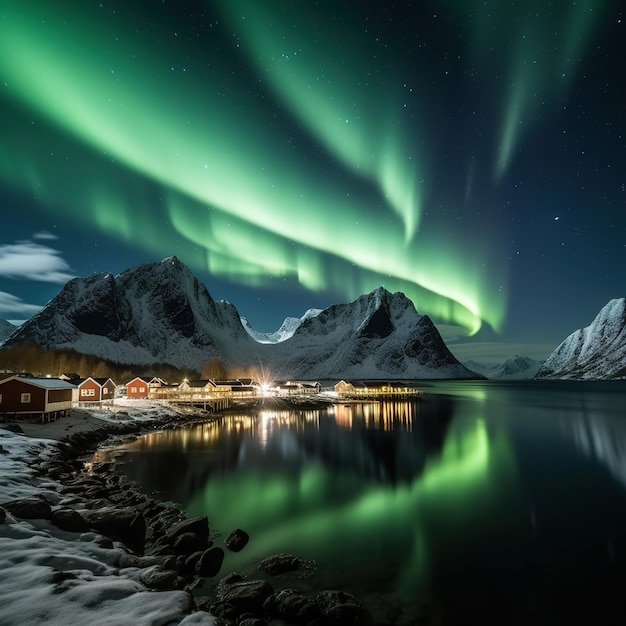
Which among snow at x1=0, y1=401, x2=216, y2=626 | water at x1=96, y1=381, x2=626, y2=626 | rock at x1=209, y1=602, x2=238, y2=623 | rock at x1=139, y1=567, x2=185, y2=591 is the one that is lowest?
water at x1=96, y1=381, x2=626, y2=626

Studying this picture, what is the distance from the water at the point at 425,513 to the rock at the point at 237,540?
1.47ft

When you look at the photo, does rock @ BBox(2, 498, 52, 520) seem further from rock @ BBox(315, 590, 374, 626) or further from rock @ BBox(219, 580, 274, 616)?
rock @ BBox(315, 590, 374, 626)

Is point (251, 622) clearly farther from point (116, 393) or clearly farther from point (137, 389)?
→ point (116, 393)

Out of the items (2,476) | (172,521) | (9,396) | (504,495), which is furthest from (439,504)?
(9,396)

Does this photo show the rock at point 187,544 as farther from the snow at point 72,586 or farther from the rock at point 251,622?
the rock at point 251,622

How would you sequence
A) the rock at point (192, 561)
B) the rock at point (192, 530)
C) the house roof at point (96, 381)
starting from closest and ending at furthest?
the rock at point (192, 561), the rock at point (192, 530), the house roof at point (96, 381)

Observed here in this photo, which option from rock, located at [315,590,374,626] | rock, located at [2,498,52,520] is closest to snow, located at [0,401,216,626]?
rock, located at [2,498,52,520]

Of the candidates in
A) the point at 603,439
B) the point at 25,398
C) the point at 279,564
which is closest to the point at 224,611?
the point at 279,564

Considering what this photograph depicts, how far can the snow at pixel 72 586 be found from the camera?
9.94 m

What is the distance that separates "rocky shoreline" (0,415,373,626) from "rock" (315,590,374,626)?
24 millimetres

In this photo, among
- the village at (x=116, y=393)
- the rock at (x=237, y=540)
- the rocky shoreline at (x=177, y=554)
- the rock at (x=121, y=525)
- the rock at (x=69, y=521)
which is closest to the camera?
the rocky shoreline at (x=177, y=554)

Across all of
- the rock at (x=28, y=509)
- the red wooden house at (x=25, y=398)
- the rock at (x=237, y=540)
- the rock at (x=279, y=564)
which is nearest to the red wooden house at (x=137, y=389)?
the red wooden house at (x=25, y=398)

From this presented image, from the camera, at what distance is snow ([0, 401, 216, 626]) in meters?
9.94

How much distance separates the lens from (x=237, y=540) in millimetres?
19000
